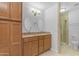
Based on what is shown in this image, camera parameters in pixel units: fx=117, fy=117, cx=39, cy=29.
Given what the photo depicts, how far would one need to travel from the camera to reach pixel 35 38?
64.7 inches

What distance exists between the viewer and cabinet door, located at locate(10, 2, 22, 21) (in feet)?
5.27

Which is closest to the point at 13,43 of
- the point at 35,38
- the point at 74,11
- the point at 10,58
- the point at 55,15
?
the point at 10,58

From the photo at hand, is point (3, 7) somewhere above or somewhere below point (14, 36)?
above

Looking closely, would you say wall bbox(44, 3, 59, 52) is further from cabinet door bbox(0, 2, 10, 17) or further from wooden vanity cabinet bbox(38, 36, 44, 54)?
cabinet door bbox(0, 2, 10, 17)

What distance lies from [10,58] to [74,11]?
109cm

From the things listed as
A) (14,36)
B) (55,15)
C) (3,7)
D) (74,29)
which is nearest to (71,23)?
(74,29)

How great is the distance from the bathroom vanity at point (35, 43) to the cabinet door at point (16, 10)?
0.86 feet

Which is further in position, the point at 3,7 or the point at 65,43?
the point at 65,43

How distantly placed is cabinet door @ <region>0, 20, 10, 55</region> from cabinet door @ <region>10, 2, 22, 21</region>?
0.46 feet

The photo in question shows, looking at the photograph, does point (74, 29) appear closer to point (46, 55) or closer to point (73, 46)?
point (73, 46)

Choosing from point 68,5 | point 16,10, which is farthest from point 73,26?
point 16,10

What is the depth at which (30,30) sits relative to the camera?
1.62 metres

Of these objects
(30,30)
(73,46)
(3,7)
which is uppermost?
(3,7)

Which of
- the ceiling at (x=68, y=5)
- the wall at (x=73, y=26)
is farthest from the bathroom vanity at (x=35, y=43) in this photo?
the ceiling at (x=68, y=5)
